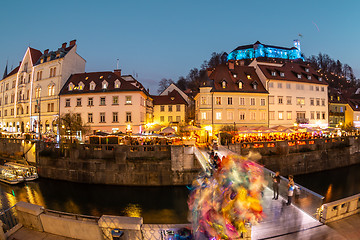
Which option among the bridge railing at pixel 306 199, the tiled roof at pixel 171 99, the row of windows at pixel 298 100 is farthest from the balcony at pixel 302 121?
the bridge railing at pixel 306 199

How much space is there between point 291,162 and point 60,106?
42844 millimetres

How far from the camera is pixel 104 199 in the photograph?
66.9ft

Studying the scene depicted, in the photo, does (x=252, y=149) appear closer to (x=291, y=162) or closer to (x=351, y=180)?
(x=291, y=162)

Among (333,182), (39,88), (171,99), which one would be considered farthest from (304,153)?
(39,88)

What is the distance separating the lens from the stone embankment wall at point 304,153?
27.0 m

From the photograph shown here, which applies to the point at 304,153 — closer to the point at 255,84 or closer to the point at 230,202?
the point at 255,84

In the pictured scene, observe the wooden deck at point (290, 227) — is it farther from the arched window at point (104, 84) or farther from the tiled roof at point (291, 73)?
the arched window at point (104, 84)

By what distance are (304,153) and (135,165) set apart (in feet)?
75.8

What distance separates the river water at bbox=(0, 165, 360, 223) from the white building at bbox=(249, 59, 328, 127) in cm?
1700

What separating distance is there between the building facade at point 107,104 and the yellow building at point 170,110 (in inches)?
248

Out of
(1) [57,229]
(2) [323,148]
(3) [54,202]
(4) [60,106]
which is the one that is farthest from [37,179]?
(2) [323,148]

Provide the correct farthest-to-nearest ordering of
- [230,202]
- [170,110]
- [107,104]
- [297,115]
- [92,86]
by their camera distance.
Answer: [170,110] → [297,115] → [92,86] → [107,104] → [230,202]

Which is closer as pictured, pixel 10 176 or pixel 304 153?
pixel 10 176

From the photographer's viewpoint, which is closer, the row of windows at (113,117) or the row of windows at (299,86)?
the row of windows at (113,117)
